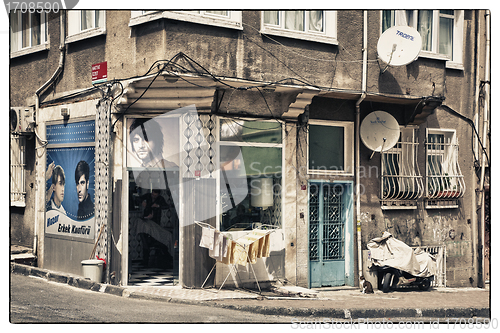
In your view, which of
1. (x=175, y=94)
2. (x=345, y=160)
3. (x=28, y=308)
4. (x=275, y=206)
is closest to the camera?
(x=28, y=308)

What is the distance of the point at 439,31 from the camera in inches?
443

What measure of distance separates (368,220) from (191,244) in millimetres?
4083

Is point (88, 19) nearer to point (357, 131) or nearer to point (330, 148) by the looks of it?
point (330, 148)

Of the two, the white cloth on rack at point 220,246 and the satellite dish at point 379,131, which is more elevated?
the satellite dish at point 379,131

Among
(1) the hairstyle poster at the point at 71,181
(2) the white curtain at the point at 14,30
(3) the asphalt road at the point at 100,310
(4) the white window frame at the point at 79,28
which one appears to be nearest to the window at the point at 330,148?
(3) the asphalt road at the point at 100,310

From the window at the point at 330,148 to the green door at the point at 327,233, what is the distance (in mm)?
357

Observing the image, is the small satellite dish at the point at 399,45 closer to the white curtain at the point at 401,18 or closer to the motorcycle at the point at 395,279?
the white curtain at the point at 401,18

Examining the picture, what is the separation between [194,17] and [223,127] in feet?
6.78

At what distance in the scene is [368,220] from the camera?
36.7 ft

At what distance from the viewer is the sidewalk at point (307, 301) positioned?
28.1ft

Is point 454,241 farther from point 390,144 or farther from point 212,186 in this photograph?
point 212,186

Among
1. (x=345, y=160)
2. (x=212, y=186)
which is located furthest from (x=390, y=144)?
(x=212, y=186)

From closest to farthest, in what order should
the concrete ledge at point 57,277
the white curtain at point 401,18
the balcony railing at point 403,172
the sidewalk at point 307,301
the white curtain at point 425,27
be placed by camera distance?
the sidewalk at point 307,301
the concrete ledge at point 57,277
the white curtain at point 401,18
the white curtain at point 425,27
the balcony railing at point 403,172

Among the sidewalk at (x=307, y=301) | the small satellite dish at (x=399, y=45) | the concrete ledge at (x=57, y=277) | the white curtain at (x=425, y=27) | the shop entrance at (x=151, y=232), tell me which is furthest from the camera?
the shop entrance at (x=151, y=232)
